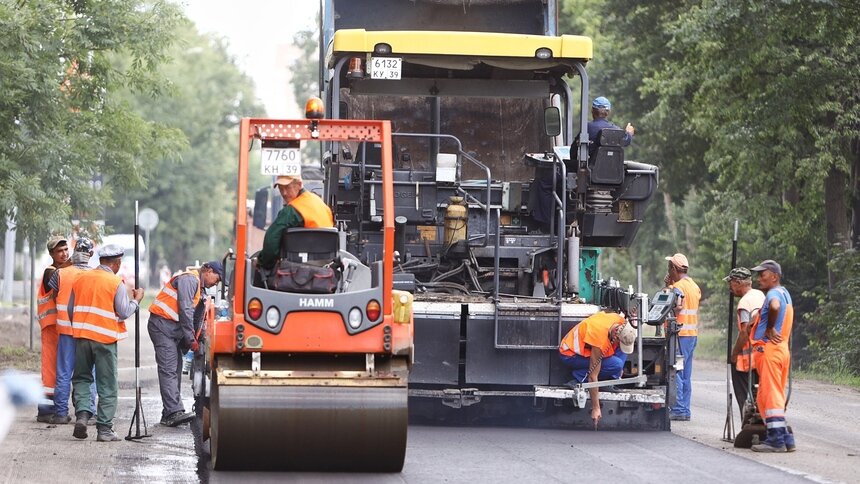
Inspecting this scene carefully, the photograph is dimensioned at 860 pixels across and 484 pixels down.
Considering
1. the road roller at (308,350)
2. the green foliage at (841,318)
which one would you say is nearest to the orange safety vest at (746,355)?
the road roller at (308,350)

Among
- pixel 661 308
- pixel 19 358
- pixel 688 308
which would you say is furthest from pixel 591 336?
pixel 19 358

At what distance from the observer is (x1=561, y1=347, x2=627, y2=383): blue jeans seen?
472 inches

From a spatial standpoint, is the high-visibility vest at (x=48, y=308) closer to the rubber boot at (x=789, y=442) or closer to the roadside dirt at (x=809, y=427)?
the roadside dirt at (x=809, y=427)

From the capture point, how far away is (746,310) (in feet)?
38.5

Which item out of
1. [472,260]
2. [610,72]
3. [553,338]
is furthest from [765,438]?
[610,72]

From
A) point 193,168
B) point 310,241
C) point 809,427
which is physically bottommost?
point 809,427

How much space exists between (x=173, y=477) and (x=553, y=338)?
3777 mm

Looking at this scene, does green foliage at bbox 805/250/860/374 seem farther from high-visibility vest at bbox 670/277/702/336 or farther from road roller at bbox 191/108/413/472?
road roller at bbox 191/108/413/472

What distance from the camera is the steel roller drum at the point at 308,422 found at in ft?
30.0

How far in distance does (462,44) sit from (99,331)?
4.11 m

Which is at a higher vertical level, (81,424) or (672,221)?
(672,221)

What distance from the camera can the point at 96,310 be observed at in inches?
454

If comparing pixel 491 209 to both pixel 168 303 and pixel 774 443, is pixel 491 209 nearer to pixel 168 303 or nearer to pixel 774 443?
pixel 168 303

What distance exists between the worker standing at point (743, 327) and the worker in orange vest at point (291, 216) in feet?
12.4
